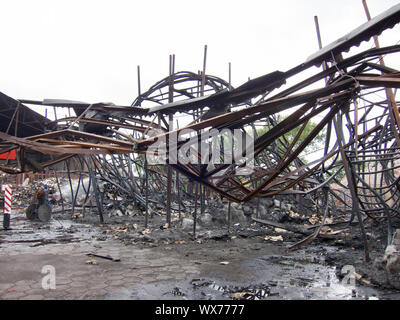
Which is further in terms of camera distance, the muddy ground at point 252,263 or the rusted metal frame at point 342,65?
the muddy ground at point 252,263

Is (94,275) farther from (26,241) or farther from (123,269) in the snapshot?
(26,241)

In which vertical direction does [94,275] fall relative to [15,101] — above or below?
below

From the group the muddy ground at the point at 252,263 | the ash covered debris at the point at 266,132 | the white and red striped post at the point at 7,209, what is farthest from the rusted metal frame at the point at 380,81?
the white and red striped post at the point at 7,209

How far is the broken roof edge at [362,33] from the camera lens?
2.09 m

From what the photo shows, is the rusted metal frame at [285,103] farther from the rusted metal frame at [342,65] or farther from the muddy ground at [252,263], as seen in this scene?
the muddy ground at [252,263]

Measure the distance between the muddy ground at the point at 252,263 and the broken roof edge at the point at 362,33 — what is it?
8.00 ft

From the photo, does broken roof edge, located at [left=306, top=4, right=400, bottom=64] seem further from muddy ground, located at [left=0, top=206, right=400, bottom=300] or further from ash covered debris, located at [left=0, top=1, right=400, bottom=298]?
muddy ground, located at [left=0, top=206, right=400, bottom=300]

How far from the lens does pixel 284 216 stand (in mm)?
8617

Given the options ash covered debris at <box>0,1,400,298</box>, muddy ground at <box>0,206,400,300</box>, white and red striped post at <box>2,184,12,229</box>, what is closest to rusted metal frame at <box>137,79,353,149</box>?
ash covered debris at <box>0,1,400,298</box>

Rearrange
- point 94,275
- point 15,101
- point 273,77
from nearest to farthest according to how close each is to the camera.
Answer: point 273,77
point 94,275
point 15,101

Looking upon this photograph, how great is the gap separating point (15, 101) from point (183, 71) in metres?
3.62

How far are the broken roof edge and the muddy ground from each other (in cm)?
244

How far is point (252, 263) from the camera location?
181 inches

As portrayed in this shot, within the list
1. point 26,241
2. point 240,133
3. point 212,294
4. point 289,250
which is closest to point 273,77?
point 240,133
